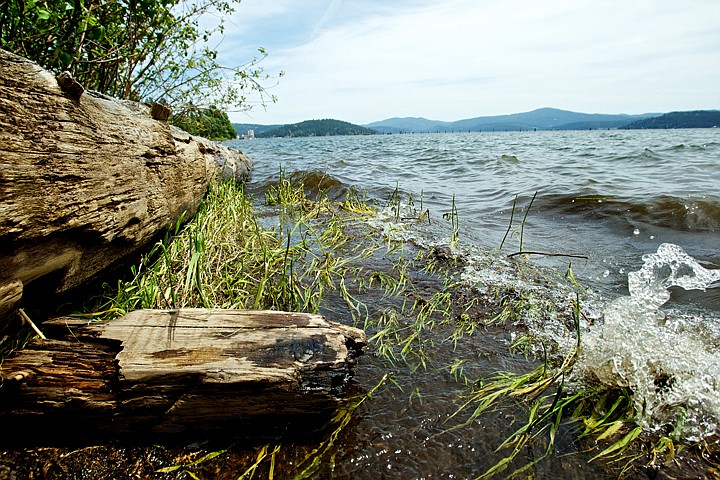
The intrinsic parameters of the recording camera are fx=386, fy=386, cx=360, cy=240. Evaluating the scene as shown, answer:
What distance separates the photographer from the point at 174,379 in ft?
6.37

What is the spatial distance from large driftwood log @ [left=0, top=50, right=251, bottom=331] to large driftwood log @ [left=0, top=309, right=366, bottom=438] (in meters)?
0.38

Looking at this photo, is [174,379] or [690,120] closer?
[174,379]

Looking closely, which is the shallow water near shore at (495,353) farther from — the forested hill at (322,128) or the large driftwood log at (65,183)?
the forested hill at (322,128)

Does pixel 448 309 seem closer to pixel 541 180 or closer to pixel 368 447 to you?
pixel 368 447

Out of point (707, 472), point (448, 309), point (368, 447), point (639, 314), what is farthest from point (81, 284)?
point (639, 314)

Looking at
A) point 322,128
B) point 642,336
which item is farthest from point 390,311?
point 322,128

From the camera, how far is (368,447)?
2.04 metres

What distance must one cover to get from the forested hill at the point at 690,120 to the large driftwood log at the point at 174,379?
12467 cm

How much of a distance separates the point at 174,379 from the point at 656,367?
2.72 m

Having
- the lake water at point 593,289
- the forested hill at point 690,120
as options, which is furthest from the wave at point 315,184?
the forested hill at point 690,120

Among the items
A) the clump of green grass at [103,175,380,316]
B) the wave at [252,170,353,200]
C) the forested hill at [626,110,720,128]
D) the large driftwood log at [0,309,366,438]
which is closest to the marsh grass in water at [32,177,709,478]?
the clump of green grass at [103,175,380,316]

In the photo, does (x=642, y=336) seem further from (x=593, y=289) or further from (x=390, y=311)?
(x=390, y=311)

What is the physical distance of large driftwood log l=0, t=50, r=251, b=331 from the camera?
181 cm

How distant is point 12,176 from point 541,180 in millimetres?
11076
